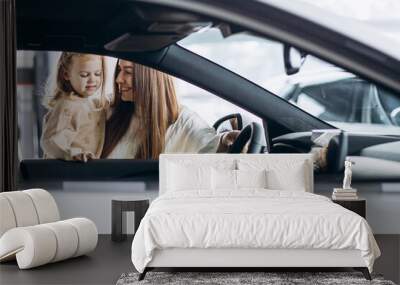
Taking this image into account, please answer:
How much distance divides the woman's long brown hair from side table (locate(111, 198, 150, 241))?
33.3 inches

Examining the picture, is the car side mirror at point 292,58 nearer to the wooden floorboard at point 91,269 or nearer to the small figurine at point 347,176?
the small figurine at point 347,176

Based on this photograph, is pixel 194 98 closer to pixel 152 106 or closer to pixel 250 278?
pixel 152 106

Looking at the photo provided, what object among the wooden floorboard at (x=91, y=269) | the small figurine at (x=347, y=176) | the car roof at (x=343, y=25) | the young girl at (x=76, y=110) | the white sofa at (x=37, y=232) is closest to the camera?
the wooden floorboard at (x=91, y=269)

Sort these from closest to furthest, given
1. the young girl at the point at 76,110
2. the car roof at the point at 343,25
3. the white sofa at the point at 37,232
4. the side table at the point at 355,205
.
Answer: the white sofa at the point at 37,232 → the side table at the point at 355,205 → the car roof at the point at 343,25 → the young girl at the point at 76,110

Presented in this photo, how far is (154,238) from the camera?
566cm

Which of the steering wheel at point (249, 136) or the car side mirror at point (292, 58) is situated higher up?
the car side mirror at point (292, 58)

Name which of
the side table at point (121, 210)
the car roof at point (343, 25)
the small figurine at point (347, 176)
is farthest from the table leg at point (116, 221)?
the car roof at point (343, 25)

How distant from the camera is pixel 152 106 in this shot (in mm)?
8289

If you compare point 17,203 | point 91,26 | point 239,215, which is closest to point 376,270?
point 239,215

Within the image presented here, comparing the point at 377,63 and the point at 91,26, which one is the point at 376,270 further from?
the point at 91,26

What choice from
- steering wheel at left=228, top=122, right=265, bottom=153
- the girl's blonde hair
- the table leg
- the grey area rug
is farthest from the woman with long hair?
the grey area rug

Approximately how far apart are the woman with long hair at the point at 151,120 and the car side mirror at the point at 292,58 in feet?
Result: 3.44

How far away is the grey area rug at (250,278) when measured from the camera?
5582 millimetres

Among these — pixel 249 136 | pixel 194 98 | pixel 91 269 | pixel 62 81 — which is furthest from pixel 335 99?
pixel 91 269
